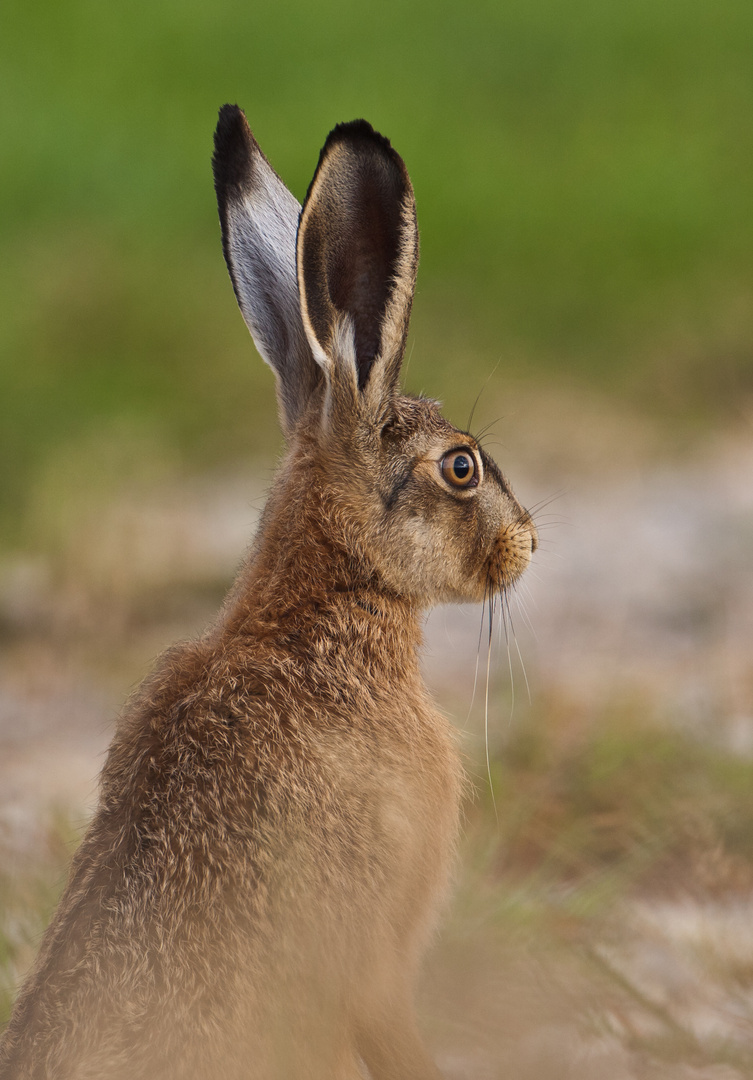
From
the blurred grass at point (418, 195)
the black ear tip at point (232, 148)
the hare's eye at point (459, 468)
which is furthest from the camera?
the blurred grass at point (418, 195)

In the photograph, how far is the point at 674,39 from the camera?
1415 centimetres

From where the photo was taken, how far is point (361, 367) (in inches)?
143

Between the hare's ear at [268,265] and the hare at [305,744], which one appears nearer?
the hare at [305,744]

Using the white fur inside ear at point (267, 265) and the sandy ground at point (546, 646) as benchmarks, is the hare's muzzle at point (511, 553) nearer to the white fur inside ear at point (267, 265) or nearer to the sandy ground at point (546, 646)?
the sandy ground at point (546, 646)

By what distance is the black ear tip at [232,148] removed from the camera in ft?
11.6

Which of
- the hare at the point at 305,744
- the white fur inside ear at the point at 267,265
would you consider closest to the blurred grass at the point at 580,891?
the hare at the point at 305,744

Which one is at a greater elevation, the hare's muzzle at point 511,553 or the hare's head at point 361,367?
the hare's head at point 361,367

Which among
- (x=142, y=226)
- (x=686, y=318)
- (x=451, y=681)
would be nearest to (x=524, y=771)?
(x=451, y=681)

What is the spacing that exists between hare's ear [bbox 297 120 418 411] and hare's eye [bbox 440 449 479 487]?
0.68 ft

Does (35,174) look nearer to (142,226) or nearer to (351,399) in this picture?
(142,226)

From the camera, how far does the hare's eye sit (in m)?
3.71

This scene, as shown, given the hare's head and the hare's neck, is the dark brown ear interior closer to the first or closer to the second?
the hare's head

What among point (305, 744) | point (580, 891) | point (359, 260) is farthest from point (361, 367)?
point (580, 891)

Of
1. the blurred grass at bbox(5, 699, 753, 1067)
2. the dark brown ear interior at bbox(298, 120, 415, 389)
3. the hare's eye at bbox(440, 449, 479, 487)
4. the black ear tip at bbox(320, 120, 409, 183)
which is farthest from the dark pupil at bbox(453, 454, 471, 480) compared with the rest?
the blurred grass at bbox(5, 699, 753, 1067)
